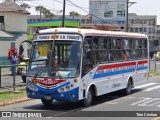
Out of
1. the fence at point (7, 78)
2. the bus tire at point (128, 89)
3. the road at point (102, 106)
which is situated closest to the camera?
the road at point (102, 106)

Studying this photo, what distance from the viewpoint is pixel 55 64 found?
592 inches

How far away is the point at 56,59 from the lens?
49.6 feet

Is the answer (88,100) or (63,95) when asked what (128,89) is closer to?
(88,100)

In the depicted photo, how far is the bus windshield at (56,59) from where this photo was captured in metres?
14.9

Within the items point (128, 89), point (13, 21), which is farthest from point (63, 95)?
point (13, 21)

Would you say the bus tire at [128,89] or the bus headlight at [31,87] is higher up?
the bus headlight at [31,87]

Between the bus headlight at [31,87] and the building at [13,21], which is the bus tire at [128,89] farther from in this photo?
the building at [13,21]

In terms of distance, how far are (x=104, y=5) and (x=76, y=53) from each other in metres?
43.0

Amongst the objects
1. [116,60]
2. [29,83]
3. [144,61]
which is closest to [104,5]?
[144,61]

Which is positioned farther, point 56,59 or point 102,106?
point 102,106

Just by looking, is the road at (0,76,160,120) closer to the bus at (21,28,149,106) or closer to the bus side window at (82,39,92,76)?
the bus at (21,28,149,106)

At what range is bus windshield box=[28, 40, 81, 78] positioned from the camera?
1488 centimetres

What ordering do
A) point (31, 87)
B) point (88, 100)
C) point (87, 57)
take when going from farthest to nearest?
point (88, 100) < point (87, 57) < point (31, 87)

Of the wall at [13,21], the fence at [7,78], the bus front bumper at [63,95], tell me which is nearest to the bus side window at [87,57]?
the bus front bumper at [63,95]
